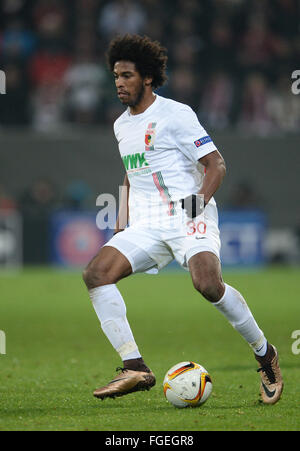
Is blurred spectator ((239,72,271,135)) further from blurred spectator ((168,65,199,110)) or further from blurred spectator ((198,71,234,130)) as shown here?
blurred spectator ((168,65,199,110))

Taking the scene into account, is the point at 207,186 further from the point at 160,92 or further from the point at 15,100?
the point at 15,100

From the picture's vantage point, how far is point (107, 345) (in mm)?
9062

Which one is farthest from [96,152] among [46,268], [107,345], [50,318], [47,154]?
[107,345]

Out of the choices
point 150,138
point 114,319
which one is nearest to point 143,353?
point 114,319

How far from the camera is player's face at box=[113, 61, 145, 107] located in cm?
610

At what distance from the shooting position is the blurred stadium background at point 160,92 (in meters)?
17.9

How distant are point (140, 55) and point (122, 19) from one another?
13120mm

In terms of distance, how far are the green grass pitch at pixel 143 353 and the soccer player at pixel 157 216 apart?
360 mm

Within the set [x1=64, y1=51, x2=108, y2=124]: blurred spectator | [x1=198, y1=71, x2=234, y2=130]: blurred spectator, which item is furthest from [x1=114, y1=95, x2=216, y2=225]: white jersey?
[x1=64, y1=51, x2=108, y2=124]: blurred spectator

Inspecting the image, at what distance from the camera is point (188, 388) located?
554cm

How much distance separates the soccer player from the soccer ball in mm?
199

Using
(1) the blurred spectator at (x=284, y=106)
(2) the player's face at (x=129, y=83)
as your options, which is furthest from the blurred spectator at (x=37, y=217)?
(2) the player's face at (x=129, y=83)

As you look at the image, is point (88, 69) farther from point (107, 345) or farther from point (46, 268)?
point (107, 345)

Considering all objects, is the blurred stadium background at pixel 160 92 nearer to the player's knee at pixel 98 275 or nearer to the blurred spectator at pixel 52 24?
the blurred spectator at pixel 52 24
